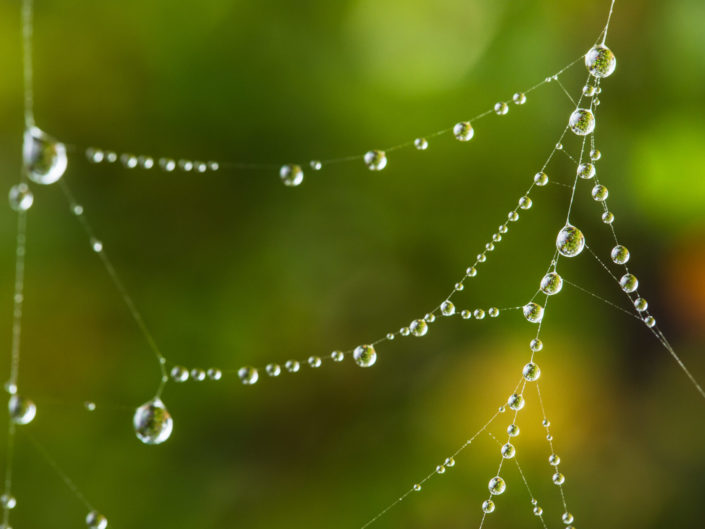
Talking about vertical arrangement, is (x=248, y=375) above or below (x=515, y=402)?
above

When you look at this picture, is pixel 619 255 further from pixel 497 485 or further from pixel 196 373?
pixel 196 373

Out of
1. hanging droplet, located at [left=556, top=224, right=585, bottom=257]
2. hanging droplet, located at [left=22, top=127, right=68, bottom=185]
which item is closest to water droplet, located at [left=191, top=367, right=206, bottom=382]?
hanging droplet, located at [left=22, top=127, right=68, bottom=185]

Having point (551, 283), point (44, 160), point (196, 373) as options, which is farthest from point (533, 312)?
point (44, 160)

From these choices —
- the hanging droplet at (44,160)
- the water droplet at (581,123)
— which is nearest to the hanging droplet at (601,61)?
the water droplet at (581,123)

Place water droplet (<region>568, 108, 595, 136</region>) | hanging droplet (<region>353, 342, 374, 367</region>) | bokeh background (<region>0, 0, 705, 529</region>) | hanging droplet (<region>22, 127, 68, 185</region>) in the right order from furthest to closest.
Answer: bokeh background (<region>0, 0, 705, 529</region>), hanging droplet (<region>353, 342, 374, 367</region>), water droplet (<region>568, 108, 595, 136</region>), hanging droplet (<region>22, 127, 68, 185</region>)

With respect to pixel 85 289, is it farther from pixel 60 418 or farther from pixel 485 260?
pixel 485 260

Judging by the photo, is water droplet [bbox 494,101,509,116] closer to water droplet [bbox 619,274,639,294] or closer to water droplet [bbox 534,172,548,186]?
water droplet [bbox 534,172,548,186]

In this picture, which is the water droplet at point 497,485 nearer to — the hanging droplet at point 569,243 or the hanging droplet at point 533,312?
the hanging droplet at point 533,312
